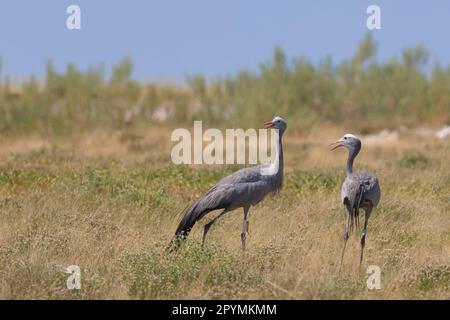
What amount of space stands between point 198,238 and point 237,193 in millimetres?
769

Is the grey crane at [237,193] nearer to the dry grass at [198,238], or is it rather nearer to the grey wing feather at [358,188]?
the dry grass at [198,238]

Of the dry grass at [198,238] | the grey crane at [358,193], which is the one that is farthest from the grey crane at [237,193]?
the grey crane at [358,193]

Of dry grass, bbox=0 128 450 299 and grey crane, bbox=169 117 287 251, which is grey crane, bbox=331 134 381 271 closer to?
dry grass, bbox=0 128 450 299

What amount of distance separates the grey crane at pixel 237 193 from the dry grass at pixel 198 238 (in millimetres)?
371

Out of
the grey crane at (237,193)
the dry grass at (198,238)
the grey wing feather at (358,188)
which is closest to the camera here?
the dry grass at (198,238)

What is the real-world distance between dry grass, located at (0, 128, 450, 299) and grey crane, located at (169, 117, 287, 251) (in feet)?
1.22

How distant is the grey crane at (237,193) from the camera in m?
8.87

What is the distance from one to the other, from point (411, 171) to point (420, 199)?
3.92 m

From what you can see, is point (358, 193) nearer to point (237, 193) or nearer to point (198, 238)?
point (237, 193)

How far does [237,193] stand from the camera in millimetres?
8914

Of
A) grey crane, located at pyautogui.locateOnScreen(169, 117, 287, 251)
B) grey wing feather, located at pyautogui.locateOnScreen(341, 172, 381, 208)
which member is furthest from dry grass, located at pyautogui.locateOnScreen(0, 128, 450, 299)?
grey wing feather, located at pyautogui.locateOnScreen(341, 172, 381, 208)

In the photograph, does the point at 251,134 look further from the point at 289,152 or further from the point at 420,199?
the point at 420,199

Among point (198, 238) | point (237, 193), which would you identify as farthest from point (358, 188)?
point (198, 238)

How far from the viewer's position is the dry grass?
290 inches
